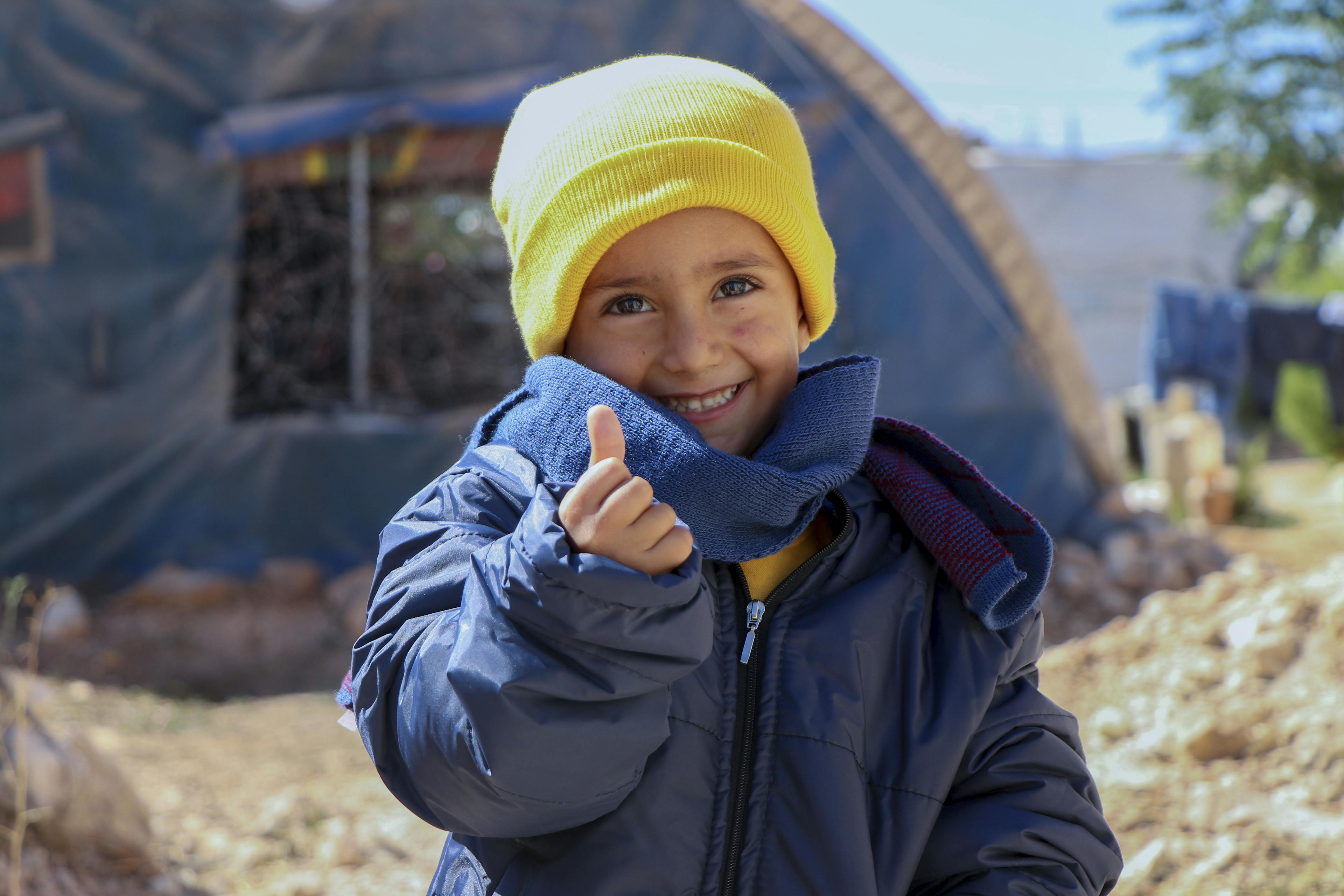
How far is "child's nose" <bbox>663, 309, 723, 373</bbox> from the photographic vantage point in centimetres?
133

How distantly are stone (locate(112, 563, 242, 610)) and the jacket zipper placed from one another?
4611mm

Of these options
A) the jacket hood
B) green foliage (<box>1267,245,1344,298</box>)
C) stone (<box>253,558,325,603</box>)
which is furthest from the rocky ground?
green foliage (<box>1267,245,1344,298</box>)

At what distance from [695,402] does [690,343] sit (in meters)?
0.09

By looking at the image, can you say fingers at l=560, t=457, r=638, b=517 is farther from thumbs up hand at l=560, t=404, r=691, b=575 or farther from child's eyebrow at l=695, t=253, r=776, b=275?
A: child's eyebrow at l=695, t=253, r=776, b=275

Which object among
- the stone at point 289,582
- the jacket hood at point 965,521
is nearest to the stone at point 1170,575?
the stone at point 289,582

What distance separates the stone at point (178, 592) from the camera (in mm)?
5277

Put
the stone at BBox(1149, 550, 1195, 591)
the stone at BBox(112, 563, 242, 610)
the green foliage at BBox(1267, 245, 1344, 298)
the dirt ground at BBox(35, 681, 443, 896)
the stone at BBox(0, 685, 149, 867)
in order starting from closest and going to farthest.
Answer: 1. the stone at BBox(0, 685, 149, 867)
2. the dirt ground at BBox(35, 681, 443, 896)
3. the stone at BBox(112, 563, 242, 610)
4. the stone at BBox(1149, 550, 1195, 591)
5. the green foliage at BBox(1267, 245, 1344, 298)

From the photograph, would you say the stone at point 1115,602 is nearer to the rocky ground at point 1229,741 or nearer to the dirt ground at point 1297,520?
the dirt ground at point 1297,520

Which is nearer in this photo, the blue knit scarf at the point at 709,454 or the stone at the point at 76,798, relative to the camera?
the blue knit scarf at the point at 709,454

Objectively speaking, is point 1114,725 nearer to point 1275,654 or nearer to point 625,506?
point 1275,654

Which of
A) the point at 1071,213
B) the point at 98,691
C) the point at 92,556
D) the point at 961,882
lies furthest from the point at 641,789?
the point at 1071,213

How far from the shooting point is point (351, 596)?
5242 millimetres

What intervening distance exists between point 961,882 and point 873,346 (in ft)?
15.4

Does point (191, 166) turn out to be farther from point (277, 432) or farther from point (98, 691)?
point (98, 691)
